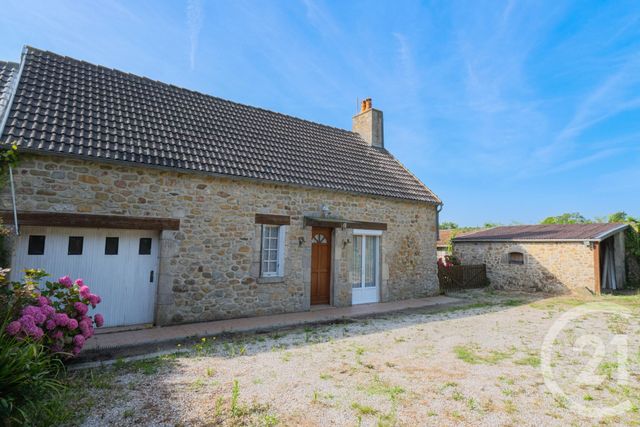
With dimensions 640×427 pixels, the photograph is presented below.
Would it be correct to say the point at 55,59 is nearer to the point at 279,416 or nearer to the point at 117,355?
the point at 117,355

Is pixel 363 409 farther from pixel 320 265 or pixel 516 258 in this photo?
pixel 516 258

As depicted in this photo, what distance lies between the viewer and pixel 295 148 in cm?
1089

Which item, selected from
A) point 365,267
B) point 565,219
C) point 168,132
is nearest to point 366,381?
point 365,267

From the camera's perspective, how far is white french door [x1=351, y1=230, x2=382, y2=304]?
10.9m

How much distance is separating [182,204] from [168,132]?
1988mm

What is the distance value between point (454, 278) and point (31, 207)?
14.2 m

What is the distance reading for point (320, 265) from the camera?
10258mm

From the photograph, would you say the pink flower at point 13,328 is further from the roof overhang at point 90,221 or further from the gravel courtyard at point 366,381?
the roof overhang at point 90,221

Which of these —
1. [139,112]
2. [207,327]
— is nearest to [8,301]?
[207,327]

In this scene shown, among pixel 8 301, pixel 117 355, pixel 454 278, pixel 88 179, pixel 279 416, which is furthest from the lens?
pixel 454 278

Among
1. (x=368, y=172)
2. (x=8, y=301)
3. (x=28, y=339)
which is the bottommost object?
(x=28, y=339)

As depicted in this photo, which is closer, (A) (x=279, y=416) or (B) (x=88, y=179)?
(A) (x=279, y=416)

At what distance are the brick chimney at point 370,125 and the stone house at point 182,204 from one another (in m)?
3.04

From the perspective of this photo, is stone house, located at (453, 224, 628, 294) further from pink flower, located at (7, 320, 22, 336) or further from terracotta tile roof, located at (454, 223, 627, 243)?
pink flower, located at (7, 320, 22, 336)
